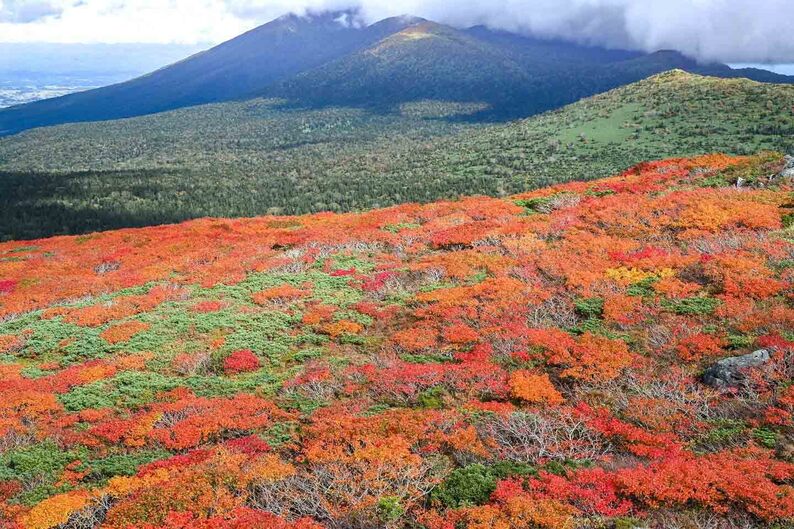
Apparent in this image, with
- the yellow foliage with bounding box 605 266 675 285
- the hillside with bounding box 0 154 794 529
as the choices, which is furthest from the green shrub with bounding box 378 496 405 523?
the yellow foliage with bounding box 605 266 675 285

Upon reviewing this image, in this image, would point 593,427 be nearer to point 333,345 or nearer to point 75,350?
point 333,345

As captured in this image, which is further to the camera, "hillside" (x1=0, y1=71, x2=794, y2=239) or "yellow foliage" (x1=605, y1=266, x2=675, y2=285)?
"hillside" (x1=0, y1=71, x2=794, y2=239)

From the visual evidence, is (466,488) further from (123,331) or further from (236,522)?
(123,331)

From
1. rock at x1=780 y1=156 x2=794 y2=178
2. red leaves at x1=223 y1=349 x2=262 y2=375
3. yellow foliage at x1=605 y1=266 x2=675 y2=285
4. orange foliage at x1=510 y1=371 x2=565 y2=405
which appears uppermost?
rock at x1=780 y1=156 x2=794 y2=178

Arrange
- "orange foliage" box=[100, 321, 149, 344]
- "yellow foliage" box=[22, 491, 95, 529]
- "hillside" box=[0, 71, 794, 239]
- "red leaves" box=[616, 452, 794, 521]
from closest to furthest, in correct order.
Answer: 1. "red leaves" box=[616, 452, 794, 521]
2. "yellow foliage" box=[22, 491, 95, 529]
3. "orange foliage" box=[100, 321, 149, 344]
4. "hillside" box=[0, 71, 794, 239]

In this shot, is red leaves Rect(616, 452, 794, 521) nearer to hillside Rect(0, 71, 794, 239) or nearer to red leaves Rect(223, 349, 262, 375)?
red leaves Rect(223, 349, 262, 375)

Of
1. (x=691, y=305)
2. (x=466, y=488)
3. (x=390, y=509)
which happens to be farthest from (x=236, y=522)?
(x=691, y=305)

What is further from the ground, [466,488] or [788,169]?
[788,169]
